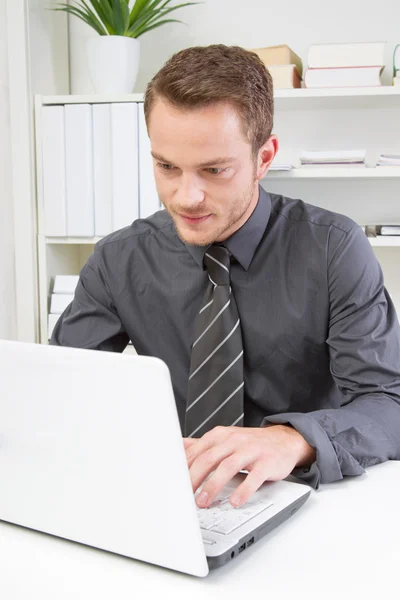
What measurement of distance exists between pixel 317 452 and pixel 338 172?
1.49 metres

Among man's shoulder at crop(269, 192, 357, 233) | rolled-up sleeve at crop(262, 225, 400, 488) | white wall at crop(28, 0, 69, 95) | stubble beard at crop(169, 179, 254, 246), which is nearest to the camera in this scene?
rolled-up sleeve at crop(262, 225, 400, 488)

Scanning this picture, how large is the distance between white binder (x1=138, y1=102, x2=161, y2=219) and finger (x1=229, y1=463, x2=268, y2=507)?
1.64m

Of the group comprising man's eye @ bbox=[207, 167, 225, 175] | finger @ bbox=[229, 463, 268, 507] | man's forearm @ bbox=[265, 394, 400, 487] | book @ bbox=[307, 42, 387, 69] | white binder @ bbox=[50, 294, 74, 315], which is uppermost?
book @ bbox=[307, 42, 387, 69]

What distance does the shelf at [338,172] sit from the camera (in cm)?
222

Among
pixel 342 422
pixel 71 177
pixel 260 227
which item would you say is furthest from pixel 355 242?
pixel 71 177

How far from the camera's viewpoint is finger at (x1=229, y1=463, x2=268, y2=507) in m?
0.76

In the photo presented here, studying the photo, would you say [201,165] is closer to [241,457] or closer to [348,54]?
[241,457]

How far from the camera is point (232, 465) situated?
791mm

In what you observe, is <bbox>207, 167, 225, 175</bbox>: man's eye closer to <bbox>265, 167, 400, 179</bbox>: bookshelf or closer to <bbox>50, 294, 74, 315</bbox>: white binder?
<bbox>265, 167, 400, 179</bbox>: bookshelf

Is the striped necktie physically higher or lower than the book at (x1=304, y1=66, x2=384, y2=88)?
lower

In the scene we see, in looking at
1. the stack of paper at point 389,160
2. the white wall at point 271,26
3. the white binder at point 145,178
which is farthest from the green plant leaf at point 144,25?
the stack of paper at point 389,160

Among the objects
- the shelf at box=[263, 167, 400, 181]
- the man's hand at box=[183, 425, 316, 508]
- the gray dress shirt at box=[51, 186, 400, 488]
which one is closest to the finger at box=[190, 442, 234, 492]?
the man's hand at box=[183, 425, 316, 508]

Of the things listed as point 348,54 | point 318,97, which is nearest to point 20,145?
point 318,97

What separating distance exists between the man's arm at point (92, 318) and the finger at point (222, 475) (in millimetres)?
636
